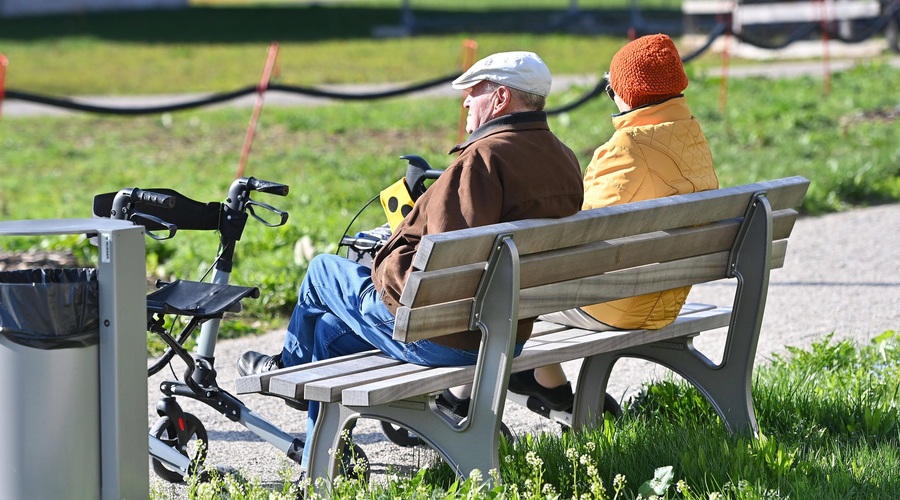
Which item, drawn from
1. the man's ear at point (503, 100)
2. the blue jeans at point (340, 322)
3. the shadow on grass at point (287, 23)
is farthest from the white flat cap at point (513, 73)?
the shadow on grass at point (287, 23)

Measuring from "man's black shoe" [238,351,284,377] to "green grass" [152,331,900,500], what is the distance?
43 centimetres

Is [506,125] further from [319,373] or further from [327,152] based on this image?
[327,152]

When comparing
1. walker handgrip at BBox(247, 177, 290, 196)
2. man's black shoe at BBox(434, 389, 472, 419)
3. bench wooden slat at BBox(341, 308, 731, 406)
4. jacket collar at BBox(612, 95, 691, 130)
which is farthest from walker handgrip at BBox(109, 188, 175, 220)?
jacket collar at BBox(612, 95, 691, 130)

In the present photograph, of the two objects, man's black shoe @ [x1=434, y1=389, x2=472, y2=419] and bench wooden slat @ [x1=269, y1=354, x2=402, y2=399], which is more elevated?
bench wooden slat @ [x1=269, y1=354, x2=402, y2=399]

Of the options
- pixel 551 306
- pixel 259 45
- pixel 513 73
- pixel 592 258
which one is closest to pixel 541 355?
pixel 551 306

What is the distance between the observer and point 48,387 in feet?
9.77

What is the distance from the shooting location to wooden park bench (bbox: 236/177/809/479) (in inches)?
125

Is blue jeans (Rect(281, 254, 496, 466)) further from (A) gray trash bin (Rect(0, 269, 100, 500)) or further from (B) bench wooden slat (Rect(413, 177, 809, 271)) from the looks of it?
(A) gray trash bin (Rect(0, 269, 100, 500))

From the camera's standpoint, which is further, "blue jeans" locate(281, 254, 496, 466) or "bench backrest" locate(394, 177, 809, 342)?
"blue jeans" locate(281, 254, 496, 466)

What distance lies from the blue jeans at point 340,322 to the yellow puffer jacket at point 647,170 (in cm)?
68

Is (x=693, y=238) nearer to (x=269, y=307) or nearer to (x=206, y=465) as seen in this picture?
(x=206, y=465)

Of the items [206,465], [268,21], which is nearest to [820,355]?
[206,465]

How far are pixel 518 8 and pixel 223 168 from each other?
29.2 meters

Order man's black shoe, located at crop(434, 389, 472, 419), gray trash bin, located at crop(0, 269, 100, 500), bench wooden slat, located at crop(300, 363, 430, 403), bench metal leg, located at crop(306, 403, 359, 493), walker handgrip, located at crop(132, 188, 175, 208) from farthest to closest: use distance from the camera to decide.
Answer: man's black shoe, located at crop(434, 389, 472, 419), walker handgrip, located at crop(132, 188, 175, 208), bench metal leg, located at crop(306, 403, 359, 493), bench wooden slat, located at crop(300, 363, 430, 403), gray trash bin, located at crop(0, 269, 100, 500)
